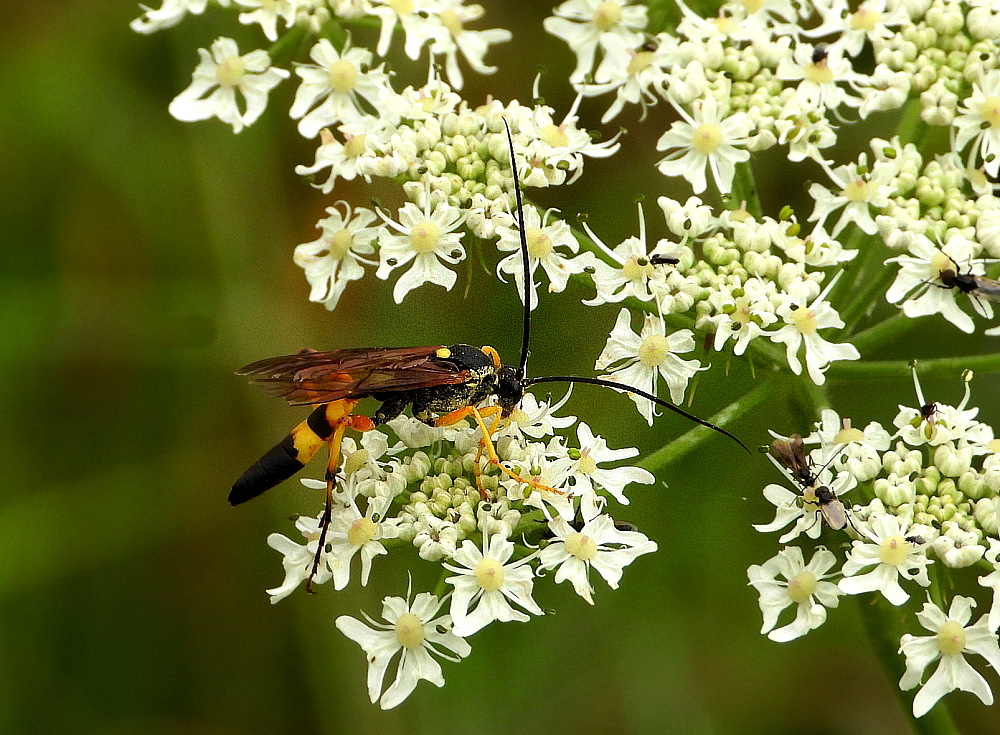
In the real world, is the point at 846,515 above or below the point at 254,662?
above

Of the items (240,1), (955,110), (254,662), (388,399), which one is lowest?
(254,662)

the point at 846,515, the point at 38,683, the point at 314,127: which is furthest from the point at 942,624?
the point at 38,683

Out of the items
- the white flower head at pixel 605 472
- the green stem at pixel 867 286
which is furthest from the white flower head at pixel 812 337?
the white flower head at pixel 605 472

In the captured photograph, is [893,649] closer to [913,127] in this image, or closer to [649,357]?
[649,357]

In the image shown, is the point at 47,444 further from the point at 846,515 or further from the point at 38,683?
the point at 846,515

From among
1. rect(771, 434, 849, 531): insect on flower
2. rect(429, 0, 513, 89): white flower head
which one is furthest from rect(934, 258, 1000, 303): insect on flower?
rect(429, 0, 513, 89): white flower head

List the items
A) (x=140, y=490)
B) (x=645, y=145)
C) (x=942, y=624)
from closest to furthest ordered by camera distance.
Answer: (x=942, y=624), (x=140, y=490), (x=645, y=145)

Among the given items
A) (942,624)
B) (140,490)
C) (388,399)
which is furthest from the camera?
(140,490)
